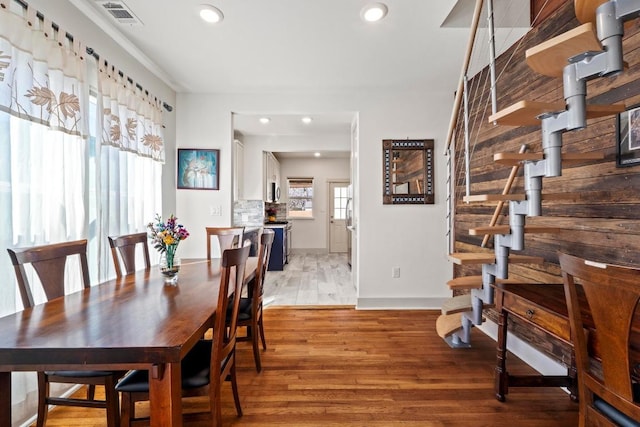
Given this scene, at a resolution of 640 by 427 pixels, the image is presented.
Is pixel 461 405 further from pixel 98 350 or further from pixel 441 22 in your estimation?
pixel 441 22

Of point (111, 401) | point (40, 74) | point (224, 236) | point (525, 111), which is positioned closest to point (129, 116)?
point (40, 74)

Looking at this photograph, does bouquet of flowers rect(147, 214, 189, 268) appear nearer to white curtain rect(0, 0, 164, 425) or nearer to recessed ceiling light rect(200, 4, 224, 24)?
white curtain rect(0, 0, 164, 425)

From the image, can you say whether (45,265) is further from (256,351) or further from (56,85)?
(256,351)

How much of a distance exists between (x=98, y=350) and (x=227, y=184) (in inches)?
107

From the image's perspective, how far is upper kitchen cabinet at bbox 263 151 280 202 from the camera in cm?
575

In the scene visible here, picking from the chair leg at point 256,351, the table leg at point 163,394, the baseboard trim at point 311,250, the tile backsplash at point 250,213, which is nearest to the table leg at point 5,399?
the table leg at point 163,394

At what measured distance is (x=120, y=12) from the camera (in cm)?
214

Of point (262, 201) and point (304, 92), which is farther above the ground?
point (304, 92)

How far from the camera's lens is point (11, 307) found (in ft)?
5.11

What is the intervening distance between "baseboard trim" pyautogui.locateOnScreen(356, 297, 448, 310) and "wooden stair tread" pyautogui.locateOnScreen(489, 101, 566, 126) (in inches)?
96.3

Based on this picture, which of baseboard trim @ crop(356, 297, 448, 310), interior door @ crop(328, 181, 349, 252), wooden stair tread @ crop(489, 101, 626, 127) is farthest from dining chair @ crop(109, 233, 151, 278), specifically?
interior door @ crop(328, 181, 349, 252)

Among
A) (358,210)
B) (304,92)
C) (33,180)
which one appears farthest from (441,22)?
(33,180)

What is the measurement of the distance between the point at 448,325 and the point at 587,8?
230cm

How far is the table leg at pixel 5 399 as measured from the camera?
41.4 inches
